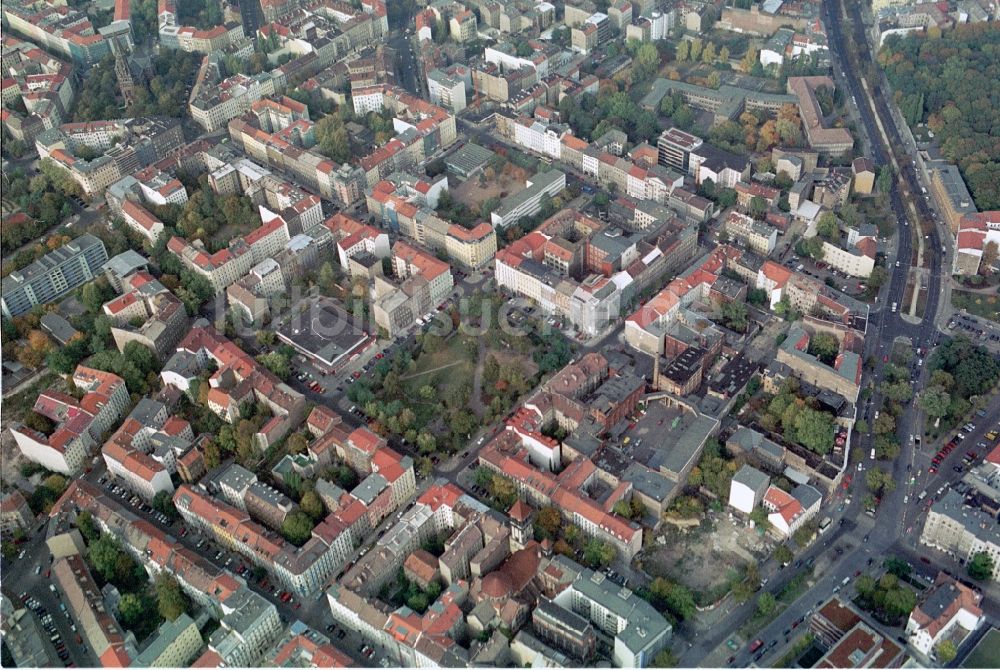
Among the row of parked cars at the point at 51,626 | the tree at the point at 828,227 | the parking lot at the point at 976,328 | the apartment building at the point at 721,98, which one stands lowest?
the row of parked cars at the point at 51,626

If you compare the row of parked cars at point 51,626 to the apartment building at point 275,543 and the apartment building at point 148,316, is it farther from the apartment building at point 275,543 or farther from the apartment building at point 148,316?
the apartment building at point 148,316

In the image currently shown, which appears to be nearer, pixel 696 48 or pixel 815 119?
pixel 815 119

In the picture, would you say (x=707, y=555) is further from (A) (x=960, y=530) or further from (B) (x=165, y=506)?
(B) (x=165, y=506)

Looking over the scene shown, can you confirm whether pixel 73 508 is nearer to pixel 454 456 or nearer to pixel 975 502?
pixel 454 456

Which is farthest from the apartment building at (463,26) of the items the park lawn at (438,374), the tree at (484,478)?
the tree at (484,478)

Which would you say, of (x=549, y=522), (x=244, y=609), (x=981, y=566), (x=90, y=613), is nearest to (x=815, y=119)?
(x=981, y=566)

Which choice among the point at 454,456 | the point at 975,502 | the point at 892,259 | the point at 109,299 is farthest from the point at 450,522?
the point at 892,259
